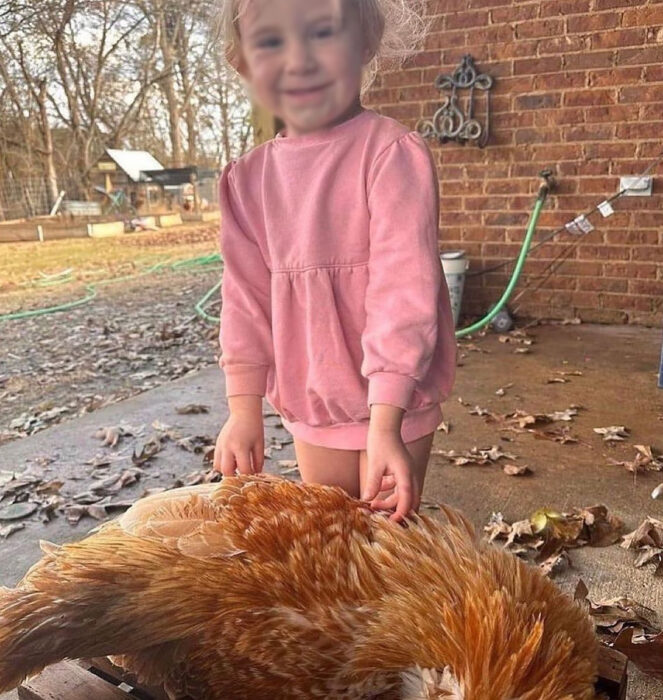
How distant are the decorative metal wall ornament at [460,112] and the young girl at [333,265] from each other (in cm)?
325

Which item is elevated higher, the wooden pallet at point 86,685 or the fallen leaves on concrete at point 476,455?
the wooden pallet at point 86,685

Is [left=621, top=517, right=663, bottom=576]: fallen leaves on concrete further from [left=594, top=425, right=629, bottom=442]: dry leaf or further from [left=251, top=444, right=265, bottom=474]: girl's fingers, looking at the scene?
[left=251, top=444, right=265, bottom=474]: girl's fingers

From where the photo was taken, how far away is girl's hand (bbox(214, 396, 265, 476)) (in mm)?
1141

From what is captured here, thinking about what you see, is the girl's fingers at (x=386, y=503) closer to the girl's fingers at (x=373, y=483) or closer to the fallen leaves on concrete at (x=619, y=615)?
the girl's fingers at (x=373, y=483)

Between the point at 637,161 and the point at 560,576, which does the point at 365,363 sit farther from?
the point at 637,161

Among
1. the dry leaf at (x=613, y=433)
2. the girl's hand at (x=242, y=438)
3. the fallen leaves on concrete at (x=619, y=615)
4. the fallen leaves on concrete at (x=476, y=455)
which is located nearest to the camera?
the girl's hand at (x=242, y=438)

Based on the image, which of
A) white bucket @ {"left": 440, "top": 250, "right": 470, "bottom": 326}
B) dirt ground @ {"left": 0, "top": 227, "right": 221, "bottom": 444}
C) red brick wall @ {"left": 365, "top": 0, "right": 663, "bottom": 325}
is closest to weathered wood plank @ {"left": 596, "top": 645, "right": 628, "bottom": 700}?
dirt ground @ {"left": 0, "top": 227, "right": 221, "bottom": 444}

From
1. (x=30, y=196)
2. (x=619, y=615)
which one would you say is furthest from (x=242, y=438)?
(x=30, y=196)

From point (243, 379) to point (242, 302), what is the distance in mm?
141

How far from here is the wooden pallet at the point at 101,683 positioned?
80 centimetres

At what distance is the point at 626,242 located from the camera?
4070 millimetres

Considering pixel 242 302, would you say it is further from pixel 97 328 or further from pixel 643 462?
pixel 97 328

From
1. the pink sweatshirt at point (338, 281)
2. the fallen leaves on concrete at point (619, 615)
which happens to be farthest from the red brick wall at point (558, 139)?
the pink sweatshirt at point (338, 281)

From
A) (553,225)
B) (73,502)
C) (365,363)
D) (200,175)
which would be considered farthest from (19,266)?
(553,225)
